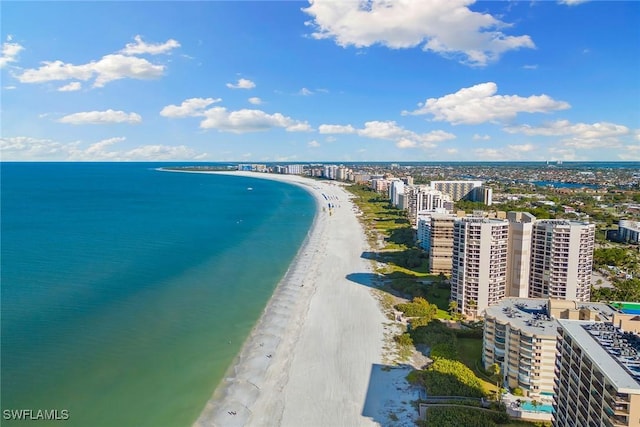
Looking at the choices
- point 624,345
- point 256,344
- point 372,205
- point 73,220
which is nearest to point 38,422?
point 256,344

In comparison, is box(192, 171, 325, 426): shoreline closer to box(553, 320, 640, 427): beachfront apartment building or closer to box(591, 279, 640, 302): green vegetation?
box(553, 320, 640, 427): beachfront apartment building

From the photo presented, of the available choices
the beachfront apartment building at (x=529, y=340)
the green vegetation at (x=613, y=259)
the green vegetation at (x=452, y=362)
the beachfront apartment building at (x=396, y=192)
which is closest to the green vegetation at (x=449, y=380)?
the green vegetation at (x=452, y=362)

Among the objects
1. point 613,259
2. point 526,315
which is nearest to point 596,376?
point 526,315

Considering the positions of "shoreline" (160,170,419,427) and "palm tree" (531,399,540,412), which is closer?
"palm tree" (531,399,540,412)

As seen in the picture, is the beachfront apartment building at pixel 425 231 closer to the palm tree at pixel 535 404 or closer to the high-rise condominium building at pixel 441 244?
the high-rise condominium building at pixel 441 244

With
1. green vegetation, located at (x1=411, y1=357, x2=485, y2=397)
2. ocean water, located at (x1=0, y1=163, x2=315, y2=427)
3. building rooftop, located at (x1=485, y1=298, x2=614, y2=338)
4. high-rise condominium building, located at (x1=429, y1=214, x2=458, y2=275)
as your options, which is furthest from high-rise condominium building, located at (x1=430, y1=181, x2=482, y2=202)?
green vegetation, located at (x1=411, y1=357, x2=485, y2=397)

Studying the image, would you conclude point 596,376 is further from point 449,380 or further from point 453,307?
point 453,307

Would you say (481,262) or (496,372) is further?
(481,262)
